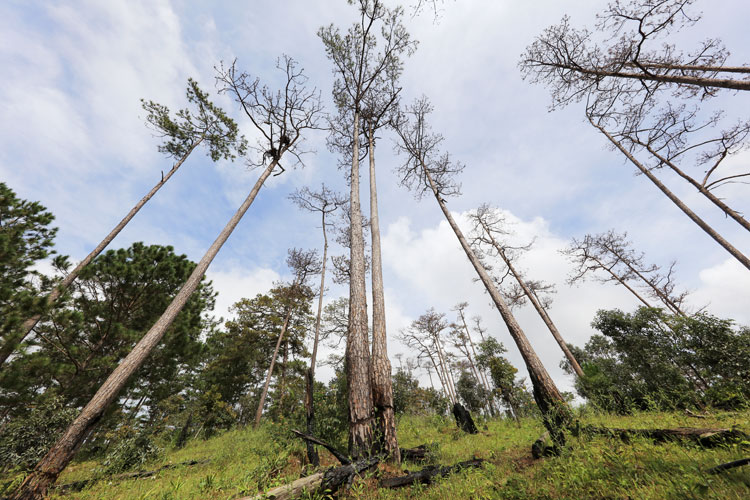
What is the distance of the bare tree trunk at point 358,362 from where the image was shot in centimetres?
405

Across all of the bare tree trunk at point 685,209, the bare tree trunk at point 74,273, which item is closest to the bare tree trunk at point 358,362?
the bare tree trunk at point 74,273

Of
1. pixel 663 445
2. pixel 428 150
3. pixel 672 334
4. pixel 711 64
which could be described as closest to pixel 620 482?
pixel 663 445

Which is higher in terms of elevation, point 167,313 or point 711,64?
point 711,64

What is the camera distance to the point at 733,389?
655 cm

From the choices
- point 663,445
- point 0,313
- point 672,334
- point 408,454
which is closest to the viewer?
point 663,445

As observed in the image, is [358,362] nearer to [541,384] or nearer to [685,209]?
[541,384]

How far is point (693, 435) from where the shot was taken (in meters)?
2.91

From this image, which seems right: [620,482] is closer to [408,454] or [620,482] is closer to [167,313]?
[408,454]

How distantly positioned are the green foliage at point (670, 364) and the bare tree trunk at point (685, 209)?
3.00 m

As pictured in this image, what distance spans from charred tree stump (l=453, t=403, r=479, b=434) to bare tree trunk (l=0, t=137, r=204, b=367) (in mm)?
13257

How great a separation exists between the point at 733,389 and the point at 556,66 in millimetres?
10860

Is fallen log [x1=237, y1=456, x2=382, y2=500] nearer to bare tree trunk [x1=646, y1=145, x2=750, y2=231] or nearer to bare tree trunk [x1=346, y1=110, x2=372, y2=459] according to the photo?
bare tree trunk [x1=346, y1=110, x2=372, y2=459]

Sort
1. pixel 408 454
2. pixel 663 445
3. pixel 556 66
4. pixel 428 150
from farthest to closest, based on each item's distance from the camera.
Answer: pixel 428 150, pixel 556 66, pixel 408 454, pixel 663 445

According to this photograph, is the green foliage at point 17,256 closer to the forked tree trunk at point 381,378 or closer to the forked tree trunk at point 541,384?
the forked tree trunk at point 381,378
